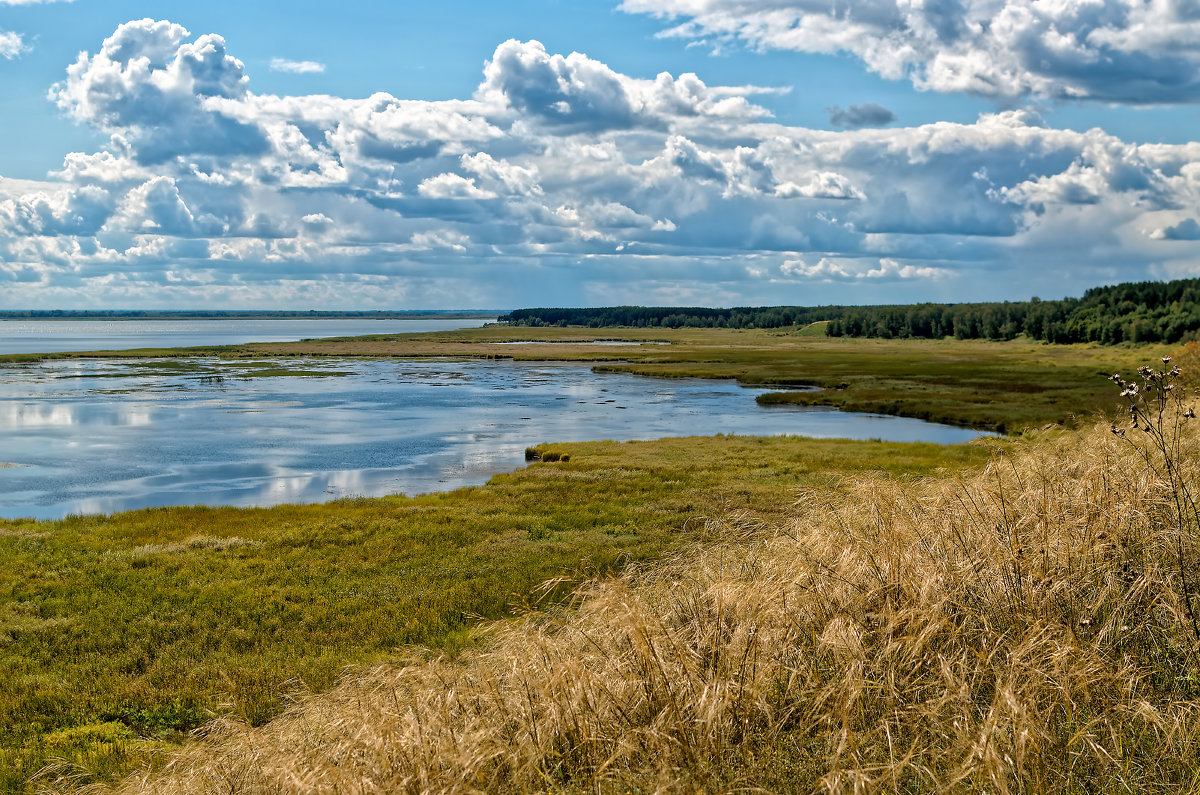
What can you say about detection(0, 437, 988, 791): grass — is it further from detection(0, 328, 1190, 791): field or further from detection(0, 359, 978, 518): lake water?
detection(0, 359, 978, 518): lake water

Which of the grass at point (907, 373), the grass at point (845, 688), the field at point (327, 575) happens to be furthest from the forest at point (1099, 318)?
the grass at point (845, 688)

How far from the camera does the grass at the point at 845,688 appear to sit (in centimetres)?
657

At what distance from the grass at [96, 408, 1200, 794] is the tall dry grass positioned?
0.10 feet

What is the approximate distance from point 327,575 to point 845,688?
14.3 m

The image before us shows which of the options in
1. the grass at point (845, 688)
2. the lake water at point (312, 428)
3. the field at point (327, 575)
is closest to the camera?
the grass at point (845, 688)

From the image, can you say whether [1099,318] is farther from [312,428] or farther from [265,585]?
[265,585]

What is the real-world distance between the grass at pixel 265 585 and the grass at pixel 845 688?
2.62 metres

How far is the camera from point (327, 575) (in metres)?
19.0

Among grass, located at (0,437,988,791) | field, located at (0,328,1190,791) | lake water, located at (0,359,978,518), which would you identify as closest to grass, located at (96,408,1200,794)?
field, located at (0,328,1190,791)

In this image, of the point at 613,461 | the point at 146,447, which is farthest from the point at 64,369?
the point at 613,461

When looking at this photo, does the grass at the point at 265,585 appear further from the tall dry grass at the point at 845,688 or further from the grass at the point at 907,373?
the grass at the point at 907,373

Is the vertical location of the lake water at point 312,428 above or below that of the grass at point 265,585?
below

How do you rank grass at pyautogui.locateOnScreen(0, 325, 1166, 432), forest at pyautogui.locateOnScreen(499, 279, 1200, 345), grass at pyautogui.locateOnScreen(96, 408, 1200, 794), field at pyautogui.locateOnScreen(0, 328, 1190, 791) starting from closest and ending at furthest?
grass at pyautogui.locateOnScreen(96, 408, 1200, 794)
field at pyautogui.locateOnScreen(0, 328, 1190, 791)
grass at pyautogui.locateOnScreen(0, 325, 1166, 432)
forest at pyautogui.locateOnScreen(499, 279, 1200, 345)

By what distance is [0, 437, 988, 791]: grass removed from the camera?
12227mm
